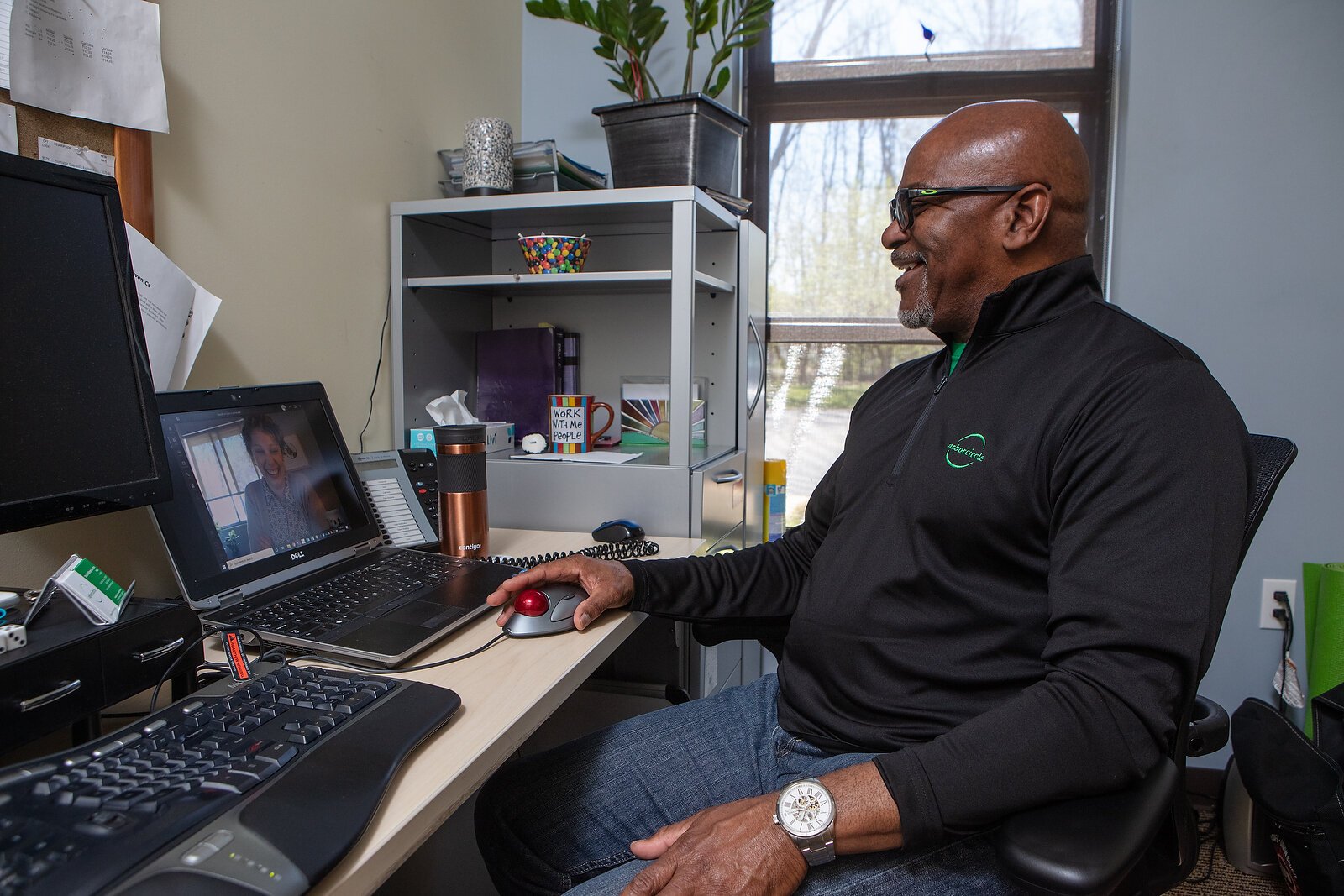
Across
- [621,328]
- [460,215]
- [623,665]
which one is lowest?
[623,665]

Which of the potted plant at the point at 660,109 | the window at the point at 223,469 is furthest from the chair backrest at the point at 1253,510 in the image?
the potted plant at the point at 660,109

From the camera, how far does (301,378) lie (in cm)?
148

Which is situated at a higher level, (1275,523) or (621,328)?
(621,328)

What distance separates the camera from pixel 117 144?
1094mm

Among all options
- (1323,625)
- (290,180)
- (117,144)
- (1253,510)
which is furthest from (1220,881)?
(117,144)

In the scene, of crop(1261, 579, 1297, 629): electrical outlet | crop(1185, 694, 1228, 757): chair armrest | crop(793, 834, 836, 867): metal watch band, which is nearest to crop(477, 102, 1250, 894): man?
crop(793, 834, 836, 867): metal watch band

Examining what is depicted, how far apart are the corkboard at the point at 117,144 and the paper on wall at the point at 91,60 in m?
0.01

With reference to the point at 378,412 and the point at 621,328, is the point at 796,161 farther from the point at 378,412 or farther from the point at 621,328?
the point at 378,412

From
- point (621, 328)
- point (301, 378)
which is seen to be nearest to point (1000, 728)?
point (301, 378)

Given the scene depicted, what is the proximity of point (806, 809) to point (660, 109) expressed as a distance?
142cm

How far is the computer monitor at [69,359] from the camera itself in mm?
711

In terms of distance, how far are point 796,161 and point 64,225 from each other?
1.88 meters

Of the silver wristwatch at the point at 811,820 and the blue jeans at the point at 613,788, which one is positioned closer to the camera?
the silver wristwatch at the point at 811,820

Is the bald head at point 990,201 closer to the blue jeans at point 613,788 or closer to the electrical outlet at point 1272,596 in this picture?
the blue jeans at point 613,788
